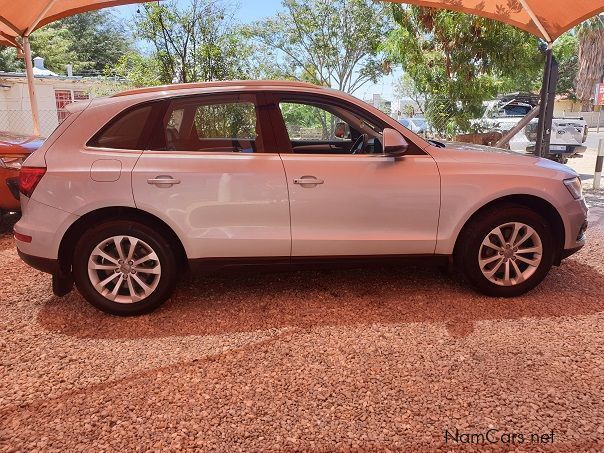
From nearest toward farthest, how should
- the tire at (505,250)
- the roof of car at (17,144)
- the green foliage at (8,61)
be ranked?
the tire at (505,250) < the roof of car at (17,144) < the green foliage at (8,61)

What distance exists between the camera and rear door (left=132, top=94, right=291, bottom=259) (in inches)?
134

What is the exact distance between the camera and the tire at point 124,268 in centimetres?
344

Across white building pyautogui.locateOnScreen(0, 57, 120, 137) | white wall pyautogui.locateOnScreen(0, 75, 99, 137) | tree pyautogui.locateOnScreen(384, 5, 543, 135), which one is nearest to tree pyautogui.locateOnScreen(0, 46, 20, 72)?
white building pyautogui.locateOnScreen(0, 57, 120, 137)

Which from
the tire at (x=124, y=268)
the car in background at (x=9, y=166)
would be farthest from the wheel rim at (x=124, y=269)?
the car in background at (x=9, y=166)

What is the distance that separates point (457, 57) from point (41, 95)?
17.4m

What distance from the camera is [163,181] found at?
3.40m

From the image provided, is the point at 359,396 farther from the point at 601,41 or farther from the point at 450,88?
the point at 601,41

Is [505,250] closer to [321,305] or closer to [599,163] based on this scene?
[321,305]

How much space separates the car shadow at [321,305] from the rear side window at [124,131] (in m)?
1.28

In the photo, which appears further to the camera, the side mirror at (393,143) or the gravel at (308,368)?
the side mirror at (393,143)

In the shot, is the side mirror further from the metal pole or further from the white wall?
the white wall

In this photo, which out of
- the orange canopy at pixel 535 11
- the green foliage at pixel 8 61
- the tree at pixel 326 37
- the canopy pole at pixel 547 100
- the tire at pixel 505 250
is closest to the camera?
the tire at pixel 505 250

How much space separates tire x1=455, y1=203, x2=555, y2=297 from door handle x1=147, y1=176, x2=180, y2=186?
234 cm

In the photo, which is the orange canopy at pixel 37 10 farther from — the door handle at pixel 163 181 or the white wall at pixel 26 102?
the white wall at pixel 26 102
